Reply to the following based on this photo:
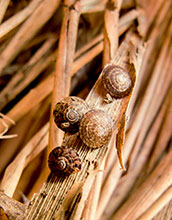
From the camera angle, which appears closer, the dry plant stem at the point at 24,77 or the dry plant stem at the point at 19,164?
the dry plant stem at the point at 19,164

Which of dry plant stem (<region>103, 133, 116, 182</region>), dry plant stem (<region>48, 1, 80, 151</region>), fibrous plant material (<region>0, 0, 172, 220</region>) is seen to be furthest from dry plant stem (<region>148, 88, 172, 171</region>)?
dry plant stem (<region>48, 1, 80, 151</region>)

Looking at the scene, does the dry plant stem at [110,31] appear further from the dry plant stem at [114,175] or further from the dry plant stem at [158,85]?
the dry plant stem at [158,85]

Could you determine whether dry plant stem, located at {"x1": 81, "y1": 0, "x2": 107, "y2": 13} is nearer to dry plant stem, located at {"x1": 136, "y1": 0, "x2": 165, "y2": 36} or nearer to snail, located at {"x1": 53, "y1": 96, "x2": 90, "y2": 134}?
dry plant stem, located at {"x1": 136, "y1": 0, "x2": 165, "y2": 36}

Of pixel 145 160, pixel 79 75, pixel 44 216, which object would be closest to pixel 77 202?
pixel 44 216

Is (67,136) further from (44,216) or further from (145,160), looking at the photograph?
(145,160)

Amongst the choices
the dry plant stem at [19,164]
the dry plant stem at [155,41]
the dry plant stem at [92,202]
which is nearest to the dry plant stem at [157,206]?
the dry plant stem at [92,202]
